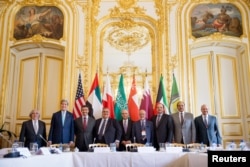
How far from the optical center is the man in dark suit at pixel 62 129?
216 inches

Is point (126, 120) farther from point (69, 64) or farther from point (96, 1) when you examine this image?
point (96, 1)

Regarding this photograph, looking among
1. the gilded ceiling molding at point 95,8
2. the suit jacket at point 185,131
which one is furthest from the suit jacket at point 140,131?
the gilded ceiling molding at point 95,8

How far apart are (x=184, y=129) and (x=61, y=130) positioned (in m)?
2.42

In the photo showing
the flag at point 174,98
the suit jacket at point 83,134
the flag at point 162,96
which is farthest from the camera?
the flag at point 174,98

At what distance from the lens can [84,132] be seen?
5.41 meters

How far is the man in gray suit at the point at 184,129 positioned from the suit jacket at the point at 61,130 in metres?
2.08

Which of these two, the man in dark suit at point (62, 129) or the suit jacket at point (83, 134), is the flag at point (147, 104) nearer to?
the suit jacket at point (83, 134)

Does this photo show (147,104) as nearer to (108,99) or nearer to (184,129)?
(108,99)

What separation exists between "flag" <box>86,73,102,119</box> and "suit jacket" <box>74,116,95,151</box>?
918mm

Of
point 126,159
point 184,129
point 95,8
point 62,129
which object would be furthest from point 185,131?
point 95,8

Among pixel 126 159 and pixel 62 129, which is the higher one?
pixel 62 129

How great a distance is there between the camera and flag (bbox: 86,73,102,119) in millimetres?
6513

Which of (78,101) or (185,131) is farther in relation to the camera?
(78,101)

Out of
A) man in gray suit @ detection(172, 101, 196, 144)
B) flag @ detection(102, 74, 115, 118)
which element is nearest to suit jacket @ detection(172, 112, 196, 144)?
man in gray suit @ detection(172, 101, 196, 144)
